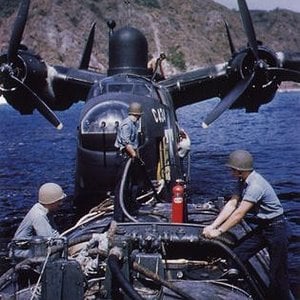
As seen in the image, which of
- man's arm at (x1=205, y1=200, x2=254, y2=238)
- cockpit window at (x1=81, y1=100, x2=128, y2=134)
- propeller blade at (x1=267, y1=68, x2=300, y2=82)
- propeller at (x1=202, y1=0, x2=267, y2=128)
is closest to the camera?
man's arm at (x1=205, y1=200, x2=254, y2=238)

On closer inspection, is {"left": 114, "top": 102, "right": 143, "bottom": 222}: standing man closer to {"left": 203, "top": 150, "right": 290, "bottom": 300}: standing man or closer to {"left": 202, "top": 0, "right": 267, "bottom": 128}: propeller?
{"left": 203, "top": 150, "right": 290, "bottom": 300}: standing man

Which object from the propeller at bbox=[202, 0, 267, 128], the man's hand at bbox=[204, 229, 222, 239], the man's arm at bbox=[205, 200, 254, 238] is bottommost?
the man's hand at bbox=[204, 229, 222, 239]

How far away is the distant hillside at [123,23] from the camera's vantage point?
465ft

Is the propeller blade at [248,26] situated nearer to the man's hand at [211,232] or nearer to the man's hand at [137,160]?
the man's hand at [137,160]

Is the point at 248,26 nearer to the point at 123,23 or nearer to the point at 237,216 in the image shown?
the point at 237,216

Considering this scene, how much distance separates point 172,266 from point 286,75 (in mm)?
14401

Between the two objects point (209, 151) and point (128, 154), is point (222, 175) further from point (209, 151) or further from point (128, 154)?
point (128, 154)

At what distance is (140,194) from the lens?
13.1 meters

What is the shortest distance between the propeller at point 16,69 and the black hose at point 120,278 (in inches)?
541

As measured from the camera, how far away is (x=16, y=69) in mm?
21062

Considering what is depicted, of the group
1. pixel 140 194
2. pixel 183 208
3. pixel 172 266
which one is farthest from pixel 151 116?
pixel 172 266

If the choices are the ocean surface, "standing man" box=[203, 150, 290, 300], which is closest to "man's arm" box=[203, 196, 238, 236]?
"standing man" box=[203, 150, 290, 300]

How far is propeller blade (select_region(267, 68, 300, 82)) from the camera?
21469mm

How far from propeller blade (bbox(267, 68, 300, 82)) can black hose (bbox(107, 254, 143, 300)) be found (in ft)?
51.1
